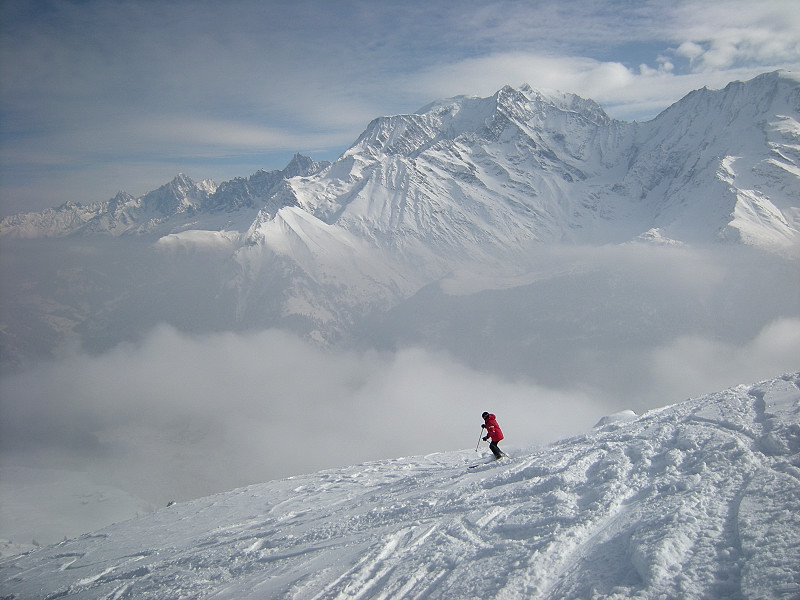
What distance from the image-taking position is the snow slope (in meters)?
6.80

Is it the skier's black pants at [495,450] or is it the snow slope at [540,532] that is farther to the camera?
the skier's black pants at [495,450]

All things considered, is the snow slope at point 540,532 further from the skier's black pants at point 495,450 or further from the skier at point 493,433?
the skier at point 493,433

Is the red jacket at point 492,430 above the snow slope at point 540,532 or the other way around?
above

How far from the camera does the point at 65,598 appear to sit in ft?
38.1

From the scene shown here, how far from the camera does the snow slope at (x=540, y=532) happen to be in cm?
680

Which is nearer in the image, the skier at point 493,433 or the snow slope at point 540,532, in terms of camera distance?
the snow slope at point 540,532

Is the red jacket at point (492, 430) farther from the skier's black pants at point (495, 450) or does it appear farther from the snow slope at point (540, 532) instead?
the snow slope at point (540, 532)

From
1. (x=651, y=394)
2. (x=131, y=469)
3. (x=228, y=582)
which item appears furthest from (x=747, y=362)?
(x=131, y=469)

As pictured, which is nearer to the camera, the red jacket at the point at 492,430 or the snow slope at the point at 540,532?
the snow slope at the point at 540,532

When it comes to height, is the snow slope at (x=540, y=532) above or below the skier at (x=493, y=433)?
below

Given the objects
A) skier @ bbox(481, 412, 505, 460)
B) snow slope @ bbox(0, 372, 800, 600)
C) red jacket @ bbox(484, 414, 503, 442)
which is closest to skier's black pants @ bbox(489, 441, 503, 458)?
skier @ bbox(481, 412, 505, 460)

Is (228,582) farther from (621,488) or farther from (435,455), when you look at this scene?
(435,455)

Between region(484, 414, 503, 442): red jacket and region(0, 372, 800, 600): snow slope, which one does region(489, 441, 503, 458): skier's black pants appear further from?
region(0, 372, 800, 600): snow slope

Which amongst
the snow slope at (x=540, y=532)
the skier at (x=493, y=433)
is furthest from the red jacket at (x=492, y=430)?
the snow slope at (x=540, y=532)
